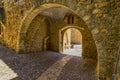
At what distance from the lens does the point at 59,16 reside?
7.84 metres

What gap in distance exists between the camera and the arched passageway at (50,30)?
248 inches

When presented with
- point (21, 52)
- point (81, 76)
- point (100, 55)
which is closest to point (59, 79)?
point (81, 76)

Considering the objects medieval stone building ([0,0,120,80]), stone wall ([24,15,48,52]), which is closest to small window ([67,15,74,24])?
medieval stone building ([0,0,120,80])

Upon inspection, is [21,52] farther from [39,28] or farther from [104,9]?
[104,9]

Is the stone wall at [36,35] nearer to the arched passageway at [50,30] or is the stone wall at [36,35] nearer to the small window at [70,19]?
the arched passageway at [50,30]

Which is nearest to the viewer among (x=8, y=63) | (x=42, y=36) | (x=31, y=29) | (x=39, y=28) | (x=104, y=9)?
(x=104, y=9)

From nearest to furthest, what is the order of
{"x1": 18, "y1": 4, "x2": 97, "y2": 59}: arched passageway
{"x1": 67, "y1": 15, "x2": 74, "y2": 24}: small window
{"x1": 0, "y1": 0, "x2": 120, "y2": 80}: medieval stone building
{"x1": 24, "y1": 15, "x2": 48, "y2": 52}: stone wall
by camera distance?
{"x1": 0, "y1": 0, "x2": 120, "y2": 80}: medieval stone building, {"x1": 18, "y1": 4, "x2": 97, "y2": 59}: arched passageway, {"x1": 24, "y1": 15, "x2": 48, "y2": 52}: stone wall, {"x1": 67, "y1": 15, "x2": 74, "y2": 24}: small window

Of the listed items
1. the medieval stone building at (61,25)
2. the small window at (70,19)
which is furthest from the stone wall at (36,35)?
the small window at (70,19)

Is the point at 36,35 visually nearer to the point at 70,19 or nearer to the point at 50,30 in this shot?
the point at 50,30

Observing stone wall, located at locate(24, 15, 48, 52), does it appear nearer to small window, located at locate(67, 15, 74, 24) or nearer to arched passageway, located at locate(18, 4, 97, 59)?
arched passageway, located at locate(18, 4, 97, 59)

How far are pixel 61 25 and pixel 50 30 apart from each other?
856 mm

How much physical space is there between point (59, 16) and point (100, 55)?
190 inches

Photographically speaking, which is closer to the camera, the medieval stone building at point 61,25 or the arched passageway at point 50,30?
the medieval stone building at point 61,25

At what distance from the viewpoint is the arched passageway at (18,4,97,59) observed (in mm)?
6301
